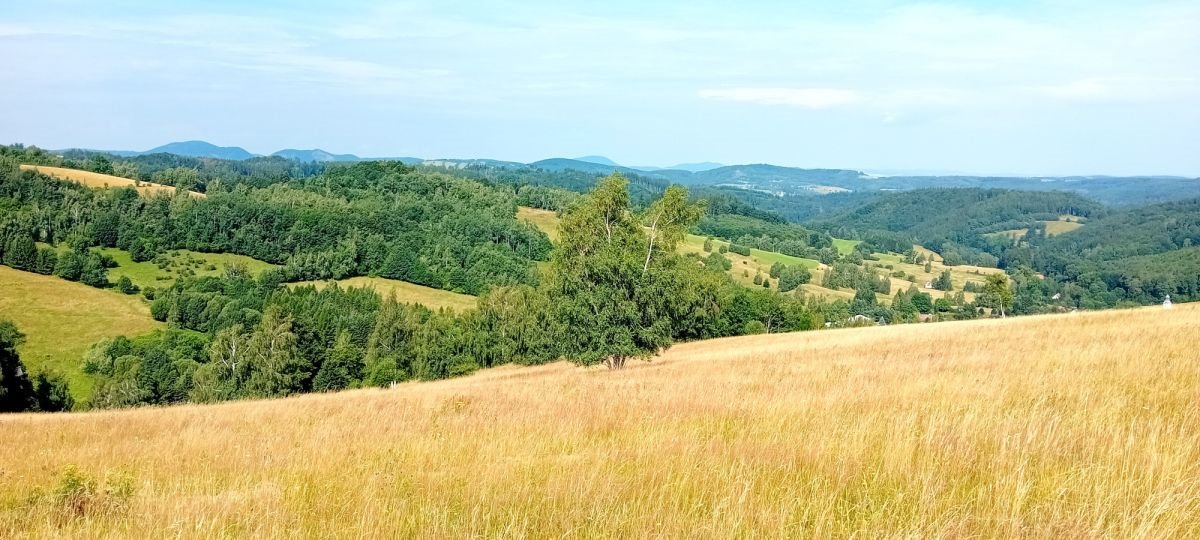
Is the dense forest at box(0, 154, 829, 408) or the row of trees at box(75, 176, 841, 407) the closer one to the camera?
the row of trees at box(75, 176, 841, 407)

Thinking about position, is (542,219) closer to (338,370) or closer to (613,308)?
(338,370)

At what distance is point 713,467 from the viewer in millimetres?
5469

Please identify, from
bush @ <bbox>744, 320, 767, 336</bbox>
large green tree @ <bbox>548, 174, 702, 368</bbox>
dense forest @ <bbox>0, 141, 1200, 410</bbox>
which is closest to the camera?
large green tree @ <bbox>548, 174, 702, 368</bbox>

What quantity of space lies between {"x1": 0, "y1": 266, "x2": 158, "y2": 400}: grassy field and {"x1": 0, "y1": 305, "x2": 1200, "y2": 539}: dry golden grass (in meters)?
92.3

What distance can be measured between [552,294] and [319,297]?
83.3m

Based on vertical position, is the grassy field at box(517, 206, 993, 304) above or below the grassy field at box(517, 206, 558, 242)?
below

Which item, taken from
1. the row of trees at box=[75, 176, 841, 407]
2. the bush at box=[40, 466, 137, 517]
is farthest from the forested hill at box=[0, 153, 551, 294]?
the bush at box=[40, 466, 137, 517]

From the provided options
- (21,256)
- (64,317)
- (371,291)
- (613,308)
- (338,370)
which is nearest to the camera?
(613,308)

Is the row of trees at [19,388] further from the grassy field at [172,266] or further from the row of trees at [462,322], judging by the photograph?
the grassy field at [172,266]

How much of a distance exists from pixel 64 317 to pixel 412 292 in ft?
167

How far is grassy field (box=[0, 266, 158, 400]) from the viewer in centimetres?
8625

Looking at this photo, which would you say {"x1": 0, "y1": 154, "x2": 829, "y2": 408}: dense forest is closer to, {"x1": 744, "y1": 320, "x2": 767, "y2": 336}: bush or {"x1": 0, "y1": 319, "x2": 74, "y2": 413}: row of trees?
{"x1": 744, "y1": 320, "x2": 767, "y2": 336}: bush

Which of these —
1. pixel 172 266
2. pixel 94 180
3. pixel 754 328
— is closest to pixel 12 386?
pixel 754 328

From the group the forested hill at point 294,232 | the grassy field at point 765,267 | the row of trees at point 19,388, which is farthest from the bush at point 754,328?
the row of trees at point 19,388
